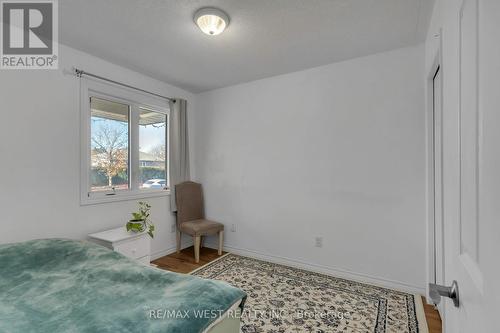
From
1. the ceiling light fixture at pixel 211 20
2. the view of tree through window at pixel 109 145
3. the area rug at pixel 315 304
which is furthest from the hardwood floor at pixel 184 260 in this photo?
the ceiling light fixture at pixel 211 20

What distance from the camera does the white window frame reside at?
273cm

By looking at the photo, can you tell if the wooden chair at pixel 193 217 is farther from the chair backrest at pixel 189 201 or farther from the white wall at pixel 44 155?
the white wall at pixel 44 155

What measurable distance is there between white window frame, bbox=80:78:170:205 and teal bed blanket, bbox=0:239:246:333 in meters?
0.93

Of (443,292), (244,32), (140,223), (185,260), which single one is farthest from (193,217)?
(443,292)

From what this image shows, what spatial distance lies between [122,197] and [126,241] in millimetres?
700

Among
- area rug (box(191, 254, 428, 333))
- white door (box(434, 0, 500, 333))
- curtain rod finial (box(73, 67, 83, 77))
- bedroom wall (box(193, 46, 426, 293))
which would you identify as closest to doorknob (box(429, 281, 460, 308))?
white door (box(434, 0, 500, 333))

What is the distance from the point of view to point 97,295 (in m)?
1.45

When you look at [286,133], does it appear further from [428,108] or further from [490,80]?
[490,80]

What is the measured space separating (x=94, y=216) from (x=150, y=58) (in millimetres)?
1888


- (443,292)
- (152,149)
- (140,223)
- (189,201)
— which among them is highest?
(152,149)

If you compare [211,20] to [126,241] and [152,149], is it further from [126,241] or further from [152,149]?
[126,241]

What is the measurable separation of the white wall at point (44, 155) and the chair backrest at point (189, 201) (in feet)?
3.10

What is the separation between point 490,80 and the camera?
51cm

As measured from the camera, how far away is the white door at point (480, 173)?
471 mm
